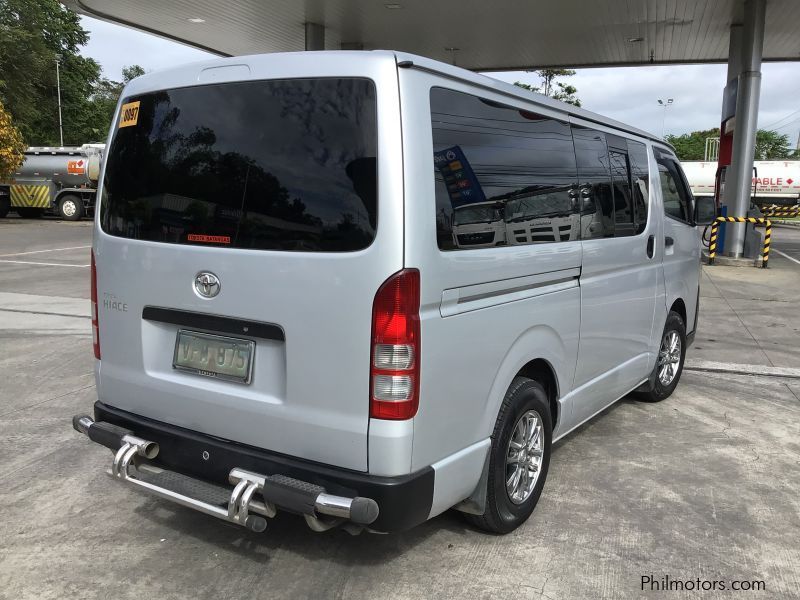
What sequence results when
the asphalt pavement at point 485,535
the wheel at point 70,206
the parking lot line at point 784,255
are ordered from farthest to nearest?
the wheel at point 70,206
the parking lot line at point 784,255
the asphalt pavement at point 485,535

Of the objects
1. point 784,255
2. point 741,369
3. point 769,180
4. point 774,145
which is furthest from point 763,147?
point 741,369

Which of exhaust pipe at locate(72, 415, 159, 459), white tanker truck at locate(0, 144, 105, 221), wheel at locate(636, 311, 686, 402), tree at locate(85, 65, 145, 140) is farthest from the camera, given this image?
tree at locate(85, 65, 145, 140)

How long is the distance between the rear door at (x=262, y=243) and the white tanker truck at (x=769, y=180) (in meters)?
40.9

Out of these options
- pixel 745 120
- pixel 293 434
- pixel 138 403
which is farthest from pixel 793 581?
pixel 745 120

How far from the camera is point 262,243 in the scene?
270 cm

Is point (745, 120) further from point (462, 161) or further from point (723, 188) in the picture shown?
point (462, 161)

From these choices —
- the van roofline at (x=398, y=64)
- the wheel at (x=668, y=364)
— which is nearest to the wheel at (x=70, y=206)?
the wheel at (x=668, y=364)

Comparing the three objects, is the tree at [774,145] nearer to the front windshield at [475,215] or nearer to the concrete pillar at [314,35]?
the concrete pillar at [314,35]

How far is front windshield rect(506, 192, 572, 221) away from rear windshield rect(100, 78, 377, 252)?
0.87 meters

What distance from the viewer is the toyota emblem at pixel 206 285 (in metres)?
2.80

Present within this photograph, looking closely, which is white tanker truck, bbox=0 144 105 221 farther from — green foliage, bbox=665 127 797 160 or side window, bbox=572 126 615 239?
green foliage, bbox=665 127 797 160

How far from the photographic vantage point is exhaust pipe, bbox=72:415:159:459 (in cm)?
303

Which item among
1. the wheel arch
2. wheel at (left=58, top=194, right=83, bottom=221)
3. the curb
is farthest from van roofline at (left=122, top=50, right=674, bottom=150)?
wheel at (left=58, top=194, right=83, bottom=221)

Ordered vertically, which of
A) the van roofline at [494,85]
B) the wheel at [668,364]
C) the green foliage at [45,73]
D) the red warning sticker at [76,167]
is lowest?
the wheel at [668,364]
